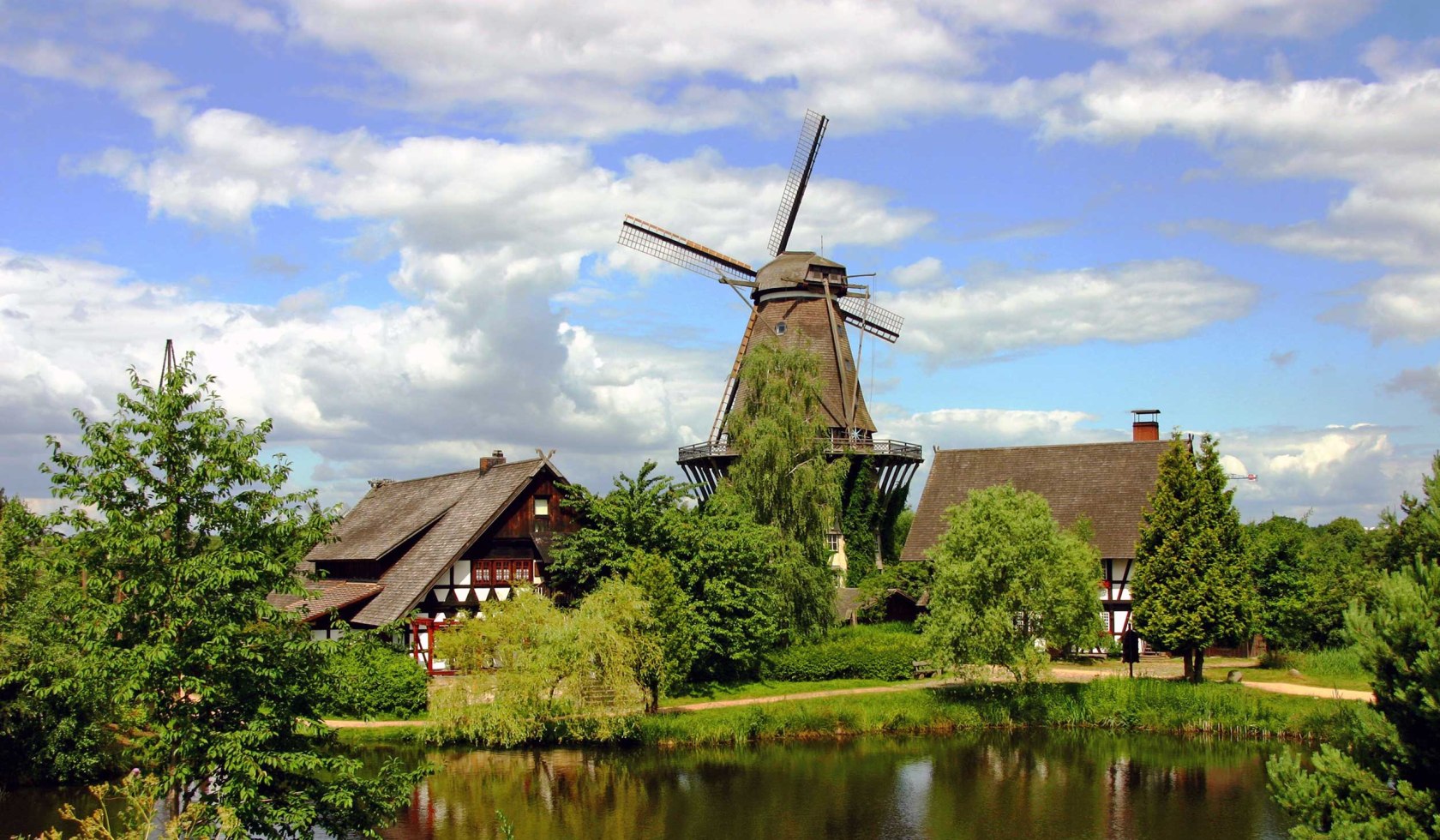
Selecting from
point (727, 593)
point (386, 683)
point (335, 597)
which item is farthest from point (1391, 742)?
point (335, 597)

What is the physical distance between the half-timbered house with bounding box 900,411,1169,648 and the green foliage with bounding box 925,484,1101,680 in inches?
269

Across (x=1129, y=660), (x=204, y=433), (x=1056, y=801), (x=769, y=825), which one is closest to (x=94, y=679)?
(x=204, y=433)

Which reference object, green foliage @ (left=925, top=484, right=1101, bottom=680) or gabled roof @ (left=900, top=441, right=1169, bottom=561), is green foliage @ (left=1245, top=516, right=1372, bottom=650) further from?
green foliage @ (left=925, top=484, right=1101, bottom=680)

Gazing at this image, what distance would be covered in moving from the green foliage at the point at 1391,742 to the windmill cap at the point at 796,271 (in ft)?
114

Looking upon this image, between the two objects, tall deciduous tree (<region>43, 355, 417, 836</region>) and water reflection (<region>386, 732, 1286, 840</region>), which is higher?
tall deciduous tree (<region>43, 355, 417, 836</region>)

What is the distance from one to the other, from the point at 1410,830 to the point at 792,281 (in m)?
36.4

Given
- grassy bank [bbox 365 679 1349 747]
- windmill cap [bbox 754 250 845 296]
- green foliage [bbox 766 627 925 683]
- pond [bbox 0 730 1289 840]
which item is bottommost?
pond [bbox 0 730 1289 840]

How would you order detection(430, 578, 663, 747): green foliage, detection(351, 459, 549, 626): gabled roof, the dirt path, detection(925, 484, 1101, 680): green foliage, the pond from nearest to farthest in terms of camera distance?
the pond, detection(430, 578, 663, 747): green foliage, the dirt path, detection(925, 484, 1101, 680): green foliage, detection(351, 459, 549, 626): gabled roof

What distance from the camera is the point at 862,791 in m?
22.7

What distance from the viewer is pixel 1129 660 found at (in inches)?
1358

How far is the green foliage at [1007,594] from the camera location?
28.9 metres

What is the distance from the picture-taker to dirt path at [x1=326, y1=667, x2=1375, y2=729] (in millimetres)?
27641

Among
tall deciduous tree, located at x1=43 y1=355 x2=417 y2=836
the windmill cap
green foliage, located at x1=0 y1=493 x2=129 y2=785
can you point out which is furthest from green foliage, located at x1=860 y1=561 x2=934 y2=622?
tall deciduous tree, located at x1=43 y1=355 x2=417 y2=836

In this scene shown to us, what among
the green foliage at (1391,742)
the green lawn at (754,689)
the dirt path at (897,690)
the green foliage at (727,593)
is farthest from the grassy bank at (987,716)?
the green foliage at (1391,742)
